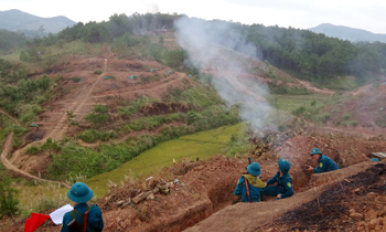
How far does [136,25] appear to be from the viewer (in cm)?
4375

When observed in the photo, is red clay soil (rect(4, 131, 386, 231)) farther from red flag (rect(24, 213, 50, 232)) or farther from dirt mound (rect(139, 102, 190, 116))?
dirt mound (rect(139, 102, 190, 116))

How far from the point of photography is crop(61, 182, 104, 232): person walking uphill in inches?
138

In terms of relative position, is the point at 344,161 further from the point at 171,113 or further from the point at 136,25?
the point at 136,25

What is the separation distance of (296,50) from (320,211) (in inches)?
1647

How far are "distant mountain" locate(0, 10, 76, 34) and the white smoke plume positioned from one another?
94532mm

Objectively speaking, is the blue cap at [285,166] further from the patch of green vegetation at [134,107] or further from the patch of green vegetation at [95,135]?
the patch of green vegetation at [134,107]

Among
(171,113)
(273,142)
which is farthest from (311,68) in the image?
(273,142)

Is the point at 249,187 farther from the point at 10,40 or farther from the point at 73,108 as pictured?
the point at 10,40

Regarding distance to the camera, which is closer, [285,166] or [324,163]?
[285,166]

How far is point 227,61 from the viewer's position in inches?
1309

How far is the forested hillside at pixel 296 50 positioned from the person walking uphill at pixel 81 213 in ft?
106

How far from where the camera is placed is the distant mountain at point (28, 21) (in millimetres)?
116012

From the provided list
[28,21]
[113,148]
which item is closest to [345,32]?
[28,21]

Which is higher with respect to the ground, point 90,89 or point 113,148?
point 90,89
